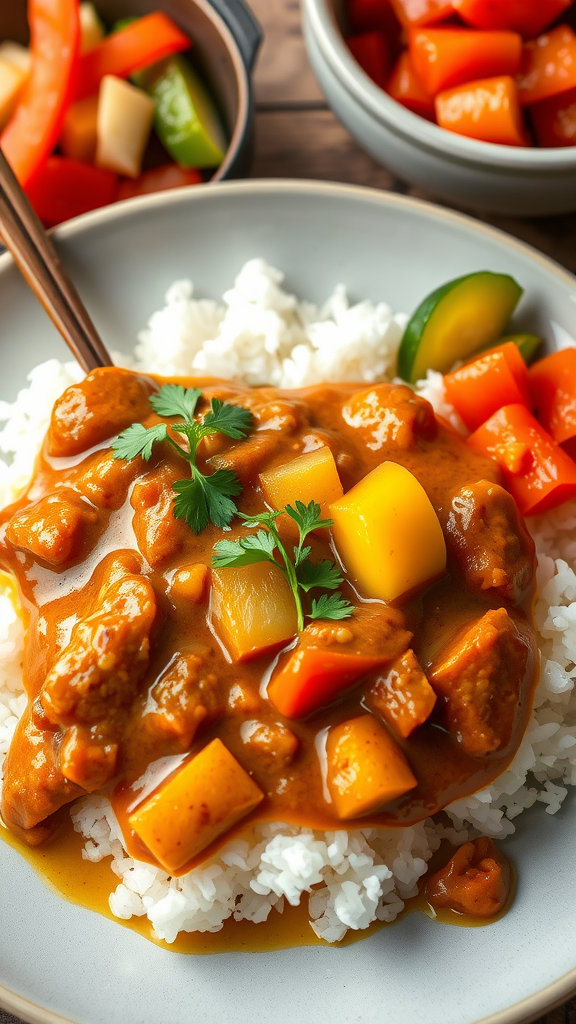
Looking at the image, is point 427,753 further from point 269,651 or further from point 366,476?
point 366,476

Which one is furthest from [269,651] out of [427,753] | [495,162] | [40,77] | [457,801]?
[40,77]

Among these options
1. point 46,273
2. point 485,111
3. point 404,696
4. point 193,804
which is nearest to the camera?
point 193,804

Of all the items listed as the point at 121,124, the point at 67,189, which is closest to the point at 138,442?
the point at 67,189

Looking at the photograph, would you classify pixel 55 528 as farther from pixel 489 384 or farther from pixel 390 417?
pixel 489 384

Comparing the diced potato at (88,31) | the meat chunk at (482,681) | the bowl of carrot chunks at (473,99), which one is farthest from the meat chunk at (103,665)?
the diced potato at (88,31)

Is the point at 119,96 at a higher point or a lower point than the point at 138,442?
higher

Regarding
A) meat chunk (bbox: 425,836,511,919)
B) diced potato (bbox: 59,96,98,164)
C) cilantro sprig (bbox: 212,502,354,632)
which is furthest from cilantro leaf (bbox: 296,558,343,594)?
diced potato (bbox: 59,96,98,164)
